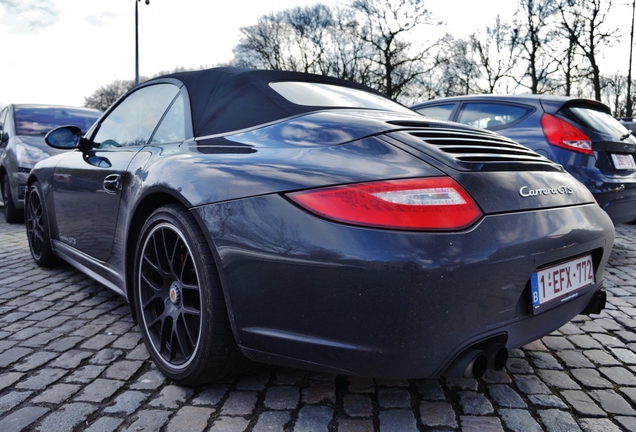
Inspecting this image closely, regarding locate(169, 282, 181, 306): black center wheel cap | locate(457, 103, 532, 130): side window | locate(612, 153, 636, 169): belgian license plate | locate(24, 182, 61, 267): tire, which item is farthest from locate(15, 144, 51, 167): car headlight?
locate(612, 153, 636, 169): belgian license plate

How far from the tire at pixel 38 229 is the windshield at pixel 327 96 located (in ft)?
8.25

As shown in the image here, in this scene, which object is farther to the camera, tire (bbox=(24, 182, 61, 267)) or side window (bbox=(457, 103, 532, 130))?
side window (bbox=(457, 103, 532, 130))

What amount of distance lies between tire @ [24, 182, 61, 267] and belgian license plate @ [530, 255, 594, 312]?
11.9 feet

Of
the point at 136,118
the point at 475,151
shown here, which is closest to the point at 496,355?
the point at 475,151

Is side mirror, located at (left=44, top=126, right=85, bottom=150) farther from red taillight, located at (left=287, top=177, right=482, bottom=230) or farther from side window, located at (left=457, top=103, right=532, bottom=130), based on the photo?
side window, located at (left=457, top=103, right=532, bottom=130)

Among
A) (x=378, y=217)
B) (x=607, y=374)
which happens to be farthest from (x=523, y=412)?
(x=378, y=217)

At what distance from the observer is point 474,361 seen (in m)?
1.70

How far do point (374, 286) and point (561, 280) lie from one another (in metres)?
0.87

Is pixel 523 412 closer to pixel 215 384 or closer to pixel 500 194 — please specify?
pixel 500 194

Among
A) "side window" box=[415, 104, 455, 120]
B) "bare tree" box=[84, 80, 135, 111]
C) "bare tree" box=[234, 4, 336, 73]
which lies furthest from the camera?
"bare tree" box=[84, 80, 135, 111]

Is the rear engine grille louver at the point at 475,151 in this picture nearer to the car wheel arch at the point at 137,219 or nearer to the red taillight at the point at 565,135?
the car wheel arch at the point at 137,219

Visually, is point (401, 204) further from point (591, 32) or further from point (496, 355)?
point (591, 32)

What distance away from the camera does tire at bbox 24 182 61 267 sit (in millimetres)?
4152

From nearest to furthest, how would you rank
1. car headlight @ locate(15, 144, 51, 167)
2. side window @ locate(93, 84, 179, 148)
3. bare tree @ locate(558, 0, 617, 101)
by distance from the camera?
1. side window @ locate(93, 84, 179, 148)
2. car headlight @ locate(15, 144, 51, 167)
3. bare tree @ locate(558, 0, 617, 101)
